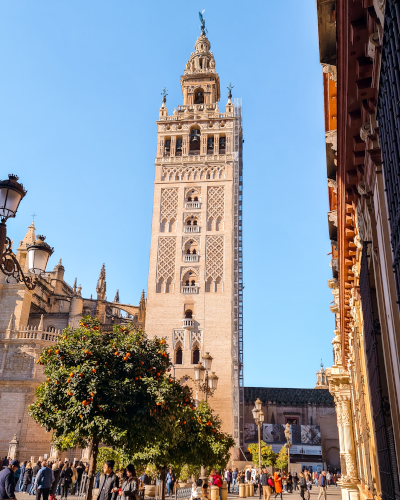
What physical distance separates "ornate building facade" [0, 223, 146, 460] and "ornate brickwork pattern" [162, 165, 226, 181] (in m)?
10.5

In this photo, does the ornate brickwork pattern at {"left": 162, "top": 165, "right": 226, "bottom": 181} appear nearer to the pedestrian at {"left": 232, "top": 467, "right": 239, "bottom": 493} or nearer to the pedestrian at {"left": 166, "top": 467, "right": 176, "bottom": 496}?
the pedestrian at {"left": 232, "top": 467, "right": 239, "bottom": 493}

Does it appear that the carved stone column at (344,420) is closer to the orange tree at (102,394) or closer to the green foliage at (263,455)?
the orange tree at (102,394)

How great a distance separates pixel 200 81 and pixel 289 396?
91.5 ft

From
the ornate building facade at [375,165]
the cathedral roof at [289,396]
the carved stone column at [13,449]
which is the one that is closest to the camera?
the ornate building facade at [375,165]

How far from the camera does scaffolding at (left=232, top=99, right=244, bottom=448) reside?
31062 mm

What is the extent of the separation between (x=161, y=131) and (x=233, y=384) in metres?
19.8

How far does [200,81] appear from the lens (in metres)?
42.8

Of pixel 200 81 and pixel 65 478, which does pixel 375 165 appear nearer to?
pixel 65 478

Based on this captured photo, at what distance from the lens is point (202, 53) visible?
147 feet

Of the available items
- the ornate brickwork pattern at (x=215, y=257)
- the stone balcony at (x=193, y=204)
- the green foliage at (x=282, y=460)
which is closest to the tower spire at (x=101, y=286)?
the stone balcony at (x=193, y=204)

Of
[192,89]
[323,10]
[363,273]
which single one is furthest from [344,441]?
[192,89]

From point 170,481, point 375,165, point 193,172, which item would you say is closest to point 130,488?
point 375,165

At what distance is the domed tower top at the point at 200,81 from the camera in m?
42.2

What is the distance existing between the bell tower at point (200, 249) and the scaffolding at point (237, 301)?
6cm
